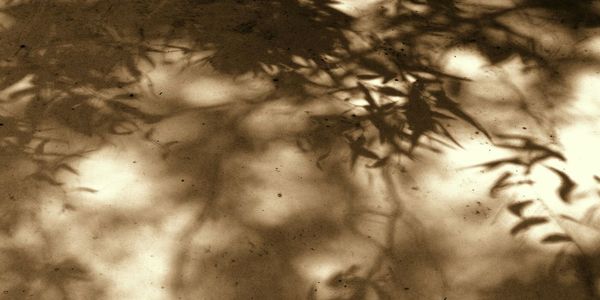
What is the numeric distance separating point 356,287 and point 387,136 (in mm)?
1238

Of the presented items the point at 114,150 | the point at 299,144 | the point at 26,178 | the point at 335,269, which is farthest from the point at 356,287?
the point at 26,178

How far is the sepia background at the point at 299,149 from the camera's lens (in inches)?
151

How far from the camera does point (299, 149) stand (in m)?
4.49

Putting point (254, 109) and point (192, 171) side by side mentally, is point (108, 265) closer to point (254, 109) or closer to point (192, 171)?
point (192, 171)

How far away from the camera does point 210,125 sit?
461 cm

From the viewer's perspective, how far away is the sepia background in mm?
3836

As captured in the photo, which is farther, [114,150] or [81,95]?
[81,95]

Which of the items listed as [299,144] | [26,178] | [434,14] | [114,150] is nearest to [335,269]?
[299,144]

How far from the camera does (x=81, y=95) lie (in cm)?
476

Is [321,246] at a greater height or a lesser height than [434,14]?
lesser

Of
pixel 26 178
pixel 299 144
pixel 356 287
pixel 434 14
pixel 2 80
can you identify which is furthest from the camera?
pixel 434 14

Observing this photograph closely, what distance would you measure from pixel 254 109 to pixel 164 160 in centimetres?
76

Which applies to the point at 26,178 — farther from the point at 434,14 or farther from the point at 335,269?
the point at 434,14

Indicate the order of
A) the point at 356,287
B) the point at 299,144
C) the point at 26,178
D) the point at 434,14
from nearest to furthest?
the point at 356,287 → the point at 26,178 → the point at 299,144 → the point at 434,14
